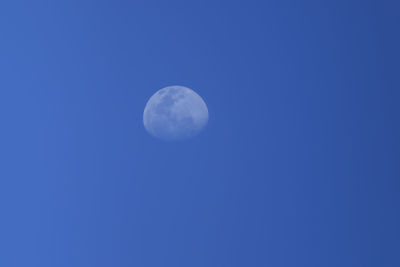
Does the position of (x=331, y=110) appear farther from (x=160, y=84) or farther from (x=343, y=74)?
(x=160, y=84)

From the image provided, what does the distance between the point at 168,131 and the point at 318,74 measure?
1.67 metres

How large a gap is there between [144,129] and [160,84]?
51 cm

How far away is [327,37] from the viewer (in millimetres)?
11188

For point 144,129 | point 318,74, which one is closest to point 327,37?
point 318,74

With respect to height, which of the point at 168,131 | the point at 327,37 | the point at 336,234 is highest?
the point at 327,37

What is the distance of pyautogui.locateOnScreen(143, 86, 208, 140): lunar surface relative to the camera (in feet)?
36.8

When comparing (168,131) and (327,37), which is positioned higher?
(327,37)

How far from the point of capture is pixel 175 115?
36.8ft

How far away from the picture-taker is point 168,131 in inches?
441

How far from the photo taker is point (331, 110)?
11.2 m

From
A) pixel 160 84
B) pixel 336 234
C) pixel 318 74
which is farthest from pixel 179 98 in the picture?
pixel 336 234

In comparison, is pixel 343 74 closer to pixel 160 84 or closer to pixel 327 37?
pixel 327 37

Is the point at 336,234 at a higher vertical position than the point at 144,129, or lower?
lower

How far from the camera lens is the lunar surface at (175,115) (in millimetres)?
11211
